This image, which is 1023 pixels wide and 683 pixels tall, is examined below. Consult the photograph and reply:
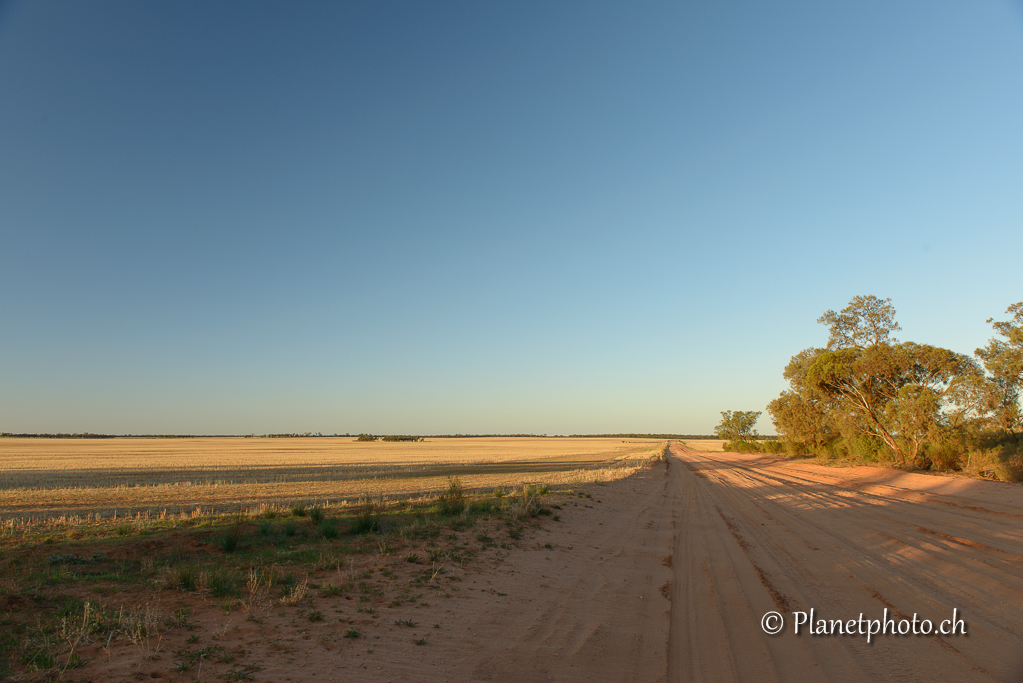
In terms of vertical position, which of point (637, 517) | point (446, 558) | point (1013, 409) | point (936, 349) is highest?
point (936, 349)

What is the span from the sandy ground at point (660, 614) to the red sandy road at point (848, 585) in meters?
0.04

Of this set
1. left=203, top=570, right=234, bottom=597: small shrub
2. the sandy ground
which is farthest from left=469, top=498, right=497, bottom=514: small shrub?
left=203, top=570, right=234, bottom=597: small shrub

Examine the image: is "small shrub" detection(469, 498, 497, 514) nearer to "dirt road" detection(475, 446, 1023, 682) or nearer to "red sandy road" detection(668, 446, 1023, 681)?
"dirt road" detection(475, 446, 1023, 682)

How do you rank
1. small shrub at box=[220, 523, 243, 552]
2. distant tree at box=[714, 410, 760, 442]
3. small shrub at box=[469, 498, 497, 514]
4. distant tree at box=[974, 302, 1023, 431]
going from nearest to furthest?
small shrub at box=[220, 523, 243, 552], small shrub at box=[469, 498, 497, 514], distant tree at box=[974, 302, 1023, 431], distant tree at box=[714, 410, 760, 442]

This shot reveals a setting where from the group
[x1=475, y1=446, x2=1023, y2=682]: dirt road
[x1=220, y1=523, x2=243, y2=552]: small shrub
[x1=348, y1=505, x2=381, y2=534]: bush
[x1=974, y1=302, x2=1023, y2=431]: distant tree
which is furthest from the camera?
[x1=974, y1=302, x2=1023, y2=431]: distant tree

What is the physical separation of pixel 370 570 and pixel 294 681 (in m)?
4.17

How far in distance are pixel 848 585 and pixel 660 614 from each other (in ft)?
12.3

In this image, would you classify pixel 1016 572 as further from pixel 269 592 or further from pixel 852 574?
pixel 269 592

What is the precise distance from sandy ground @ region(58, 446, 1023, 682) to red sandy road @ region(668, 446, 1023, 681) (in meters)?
0.04

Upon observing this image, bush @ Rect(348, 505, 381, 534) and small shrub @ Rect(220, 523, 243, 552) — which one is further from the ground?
small shrub @ Rect(220, 523, 243, 552)

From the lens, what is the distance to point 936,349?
34.3 metres

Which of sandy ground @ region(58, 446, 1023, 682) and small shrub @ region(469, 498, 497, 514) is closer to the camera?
sandy ground @ region(58, 446, 1023, 682)

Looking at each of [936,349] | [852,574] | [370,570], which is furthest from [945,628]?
[936,349]

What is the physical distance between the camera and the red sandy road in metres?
5.56
